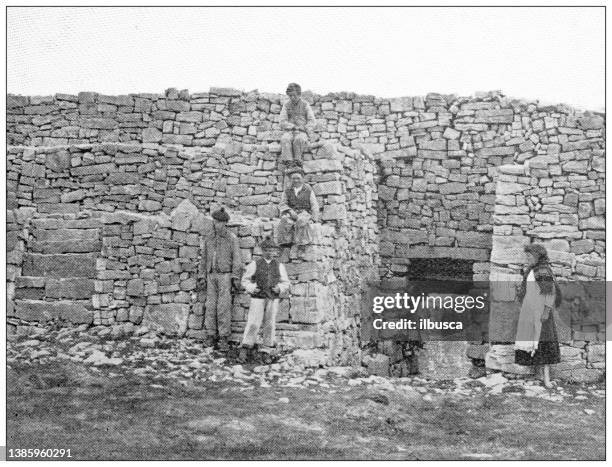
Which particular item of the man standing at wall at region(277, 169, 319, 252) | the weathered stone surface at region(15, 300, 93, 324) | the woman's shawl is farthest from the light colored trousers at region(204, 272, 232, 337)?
the woman's shawl

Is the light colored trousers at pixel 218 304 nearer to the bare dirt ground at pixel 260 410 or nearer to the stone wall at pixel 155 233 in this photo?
the stone wall at pixel 155 233

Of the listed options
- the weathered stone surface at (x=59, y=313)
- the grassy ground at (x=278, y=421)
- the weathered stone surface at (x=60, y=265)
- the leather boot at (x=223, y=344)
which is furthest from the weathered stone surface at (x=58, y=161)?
the leather boot at (x=223, y=344)

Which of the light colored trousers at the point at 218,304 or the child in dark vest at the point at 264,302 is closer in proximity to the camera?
the child in dark vest at the point at 264,302

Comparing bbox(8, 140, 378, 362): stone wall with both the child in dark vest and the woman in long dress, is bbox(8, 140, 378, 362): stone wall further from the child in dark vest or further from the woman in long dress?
the woman in long dress

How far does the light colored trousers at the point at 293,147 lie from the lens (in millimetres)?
9890

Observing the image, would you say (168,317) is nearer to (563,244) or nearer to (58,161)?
(58,161)

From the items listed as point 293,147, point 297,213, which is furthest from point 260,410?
point 293,147

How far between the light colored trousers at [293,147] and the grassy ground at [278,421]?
3.00m

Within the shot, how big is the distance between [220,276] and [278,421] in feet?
6.97

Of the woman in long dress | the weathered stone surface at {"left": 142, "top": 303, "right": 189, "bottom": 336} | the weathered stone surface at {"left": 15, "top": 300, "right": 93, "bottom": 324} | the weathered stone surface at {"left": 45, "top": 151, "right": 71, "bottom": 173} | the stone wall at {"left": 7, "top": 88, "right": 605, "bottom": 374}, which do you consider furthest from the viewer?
the weathered stone surface at {"left": 45, "top": 151, "right": 71, "bottom": 173}

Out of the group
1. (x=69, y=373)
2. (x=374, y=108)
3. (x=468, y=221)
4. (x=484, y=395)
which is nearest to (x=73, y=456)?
(x=69, y=373)

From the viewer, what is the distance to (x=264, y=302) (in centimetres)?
925

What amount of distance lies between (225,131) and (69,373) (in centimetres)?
607

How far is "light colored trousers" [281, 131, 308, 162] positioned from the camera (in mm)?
9890
